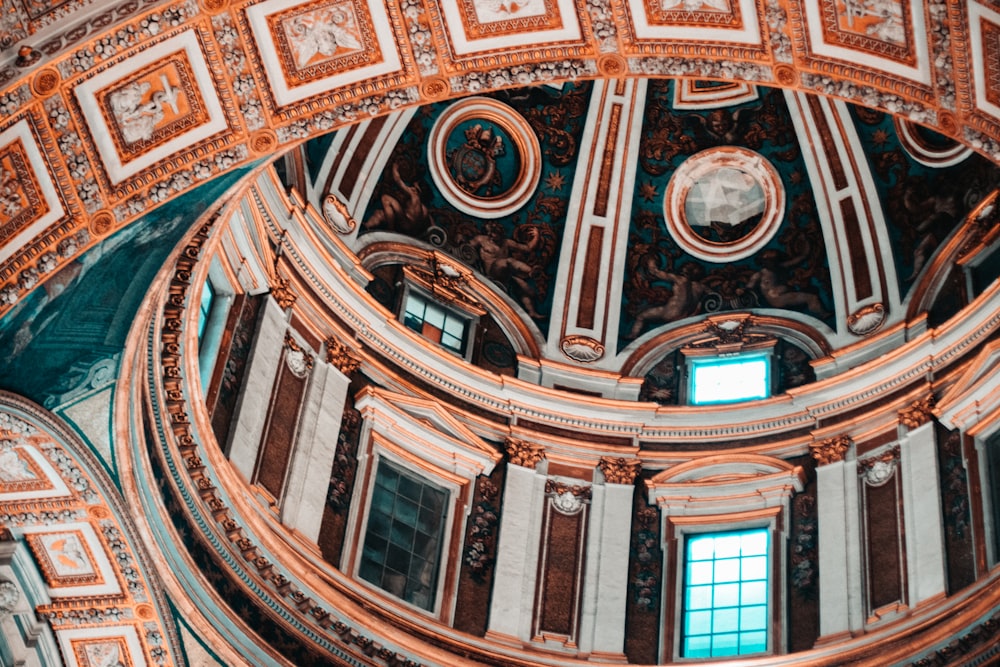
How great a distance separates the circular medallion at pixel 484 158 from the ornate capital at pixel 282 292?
4274mm

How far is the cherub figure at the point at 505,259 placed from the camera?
26.3 m

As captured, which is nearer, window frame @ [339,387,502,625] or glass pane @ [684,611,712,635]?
window frame @ [339,387,502,625]

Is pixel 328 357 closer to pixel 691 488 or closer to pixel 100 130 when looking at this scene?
pixel 691 488

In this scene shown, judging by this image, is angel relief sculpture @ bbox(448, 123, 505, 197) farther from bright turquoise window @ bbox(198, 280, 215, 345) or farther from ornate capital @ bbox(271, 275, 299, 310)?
bright turquoise window @ bbox(198, 280, 215, 345)

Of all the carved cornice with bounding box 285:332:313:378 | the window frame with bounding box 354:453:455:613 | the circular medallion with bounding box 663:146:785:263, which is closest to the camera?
the window frame with bounding box 354:453:455:613

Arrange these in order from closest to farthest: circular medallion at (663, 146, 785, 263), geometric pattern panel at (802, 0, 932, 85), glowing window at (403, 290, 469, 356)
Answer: geometric pattern panel at (802, 0, 932, 85), glowing window at (403, 290, 469, 356), circular medallion at (663, 146, 785, 263)

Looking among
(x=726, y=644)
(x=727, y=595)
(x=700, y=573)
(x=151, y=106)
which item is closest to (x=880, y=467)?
(x=727, y=595)

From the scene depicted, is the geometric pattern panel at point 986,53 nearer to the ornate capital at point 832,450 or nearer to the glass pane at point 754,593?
the ornate capital at point 832,450

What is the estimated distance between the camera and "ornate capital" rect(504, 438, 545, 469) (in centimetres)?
2397

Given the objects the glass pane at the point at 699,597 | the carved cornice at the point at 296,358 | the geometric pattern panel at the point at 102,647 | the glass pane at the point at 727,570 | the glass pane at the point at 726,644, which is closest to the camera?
the geometric pattern panel at the point at 102,647

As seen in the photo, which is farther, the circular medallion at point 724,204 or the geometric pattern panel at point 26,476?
the circular medallion at point 724,204

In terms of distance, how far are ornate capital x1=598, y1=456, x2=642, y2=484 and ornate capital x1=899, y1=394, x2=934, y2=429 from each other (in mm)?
3773

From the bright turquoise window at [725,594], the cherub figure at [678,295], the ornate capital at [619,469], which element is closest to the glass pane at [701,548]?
the bright turquoise window at [725,594]

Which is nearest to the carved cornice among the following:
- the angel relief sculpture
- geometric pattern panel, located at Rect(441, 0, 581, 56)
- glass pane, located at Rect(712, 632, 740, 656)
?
the angel relief sculpture
